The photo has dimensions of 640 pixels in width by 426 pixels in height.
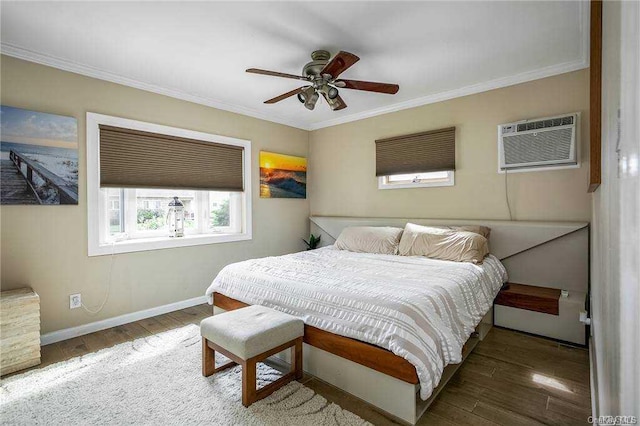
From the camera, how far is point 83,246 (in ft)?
9.62

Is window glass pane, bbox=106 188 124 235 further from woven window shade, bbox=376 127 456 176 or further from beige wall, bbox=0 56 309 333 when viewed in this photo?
woven window shade, bbox=376 127 456 176

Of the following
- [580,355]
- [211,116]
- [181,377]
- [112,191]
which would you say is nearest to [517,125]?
[580,355]

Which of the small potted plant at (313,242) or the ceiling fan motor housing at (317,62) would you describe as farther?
the small potted plant at (313,242)

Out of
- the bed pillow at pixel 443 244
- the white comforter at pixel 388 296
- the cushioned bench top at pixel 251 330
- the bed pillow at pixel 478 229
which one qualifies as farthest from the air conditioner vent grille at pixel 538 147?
the cushioned bench top at pixel 251 330

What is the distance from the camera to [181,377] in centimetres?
218

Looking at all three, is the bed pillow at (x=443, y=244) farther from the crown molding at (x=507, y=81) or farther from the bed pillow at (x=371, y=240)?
Result: the crown molding at (x=507, y=81)

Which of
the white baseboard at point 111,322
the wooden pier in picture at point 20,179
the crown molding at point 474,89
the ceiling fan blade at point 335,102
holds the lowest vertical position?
the white baseboard at point 111,322

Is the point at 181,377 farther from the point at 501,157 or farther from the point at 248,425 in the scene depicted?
the point at 501,157

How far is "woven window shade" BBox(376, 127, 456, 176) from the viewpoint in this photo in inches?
144

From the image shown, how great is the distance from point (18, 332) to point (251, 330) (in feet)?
6.09

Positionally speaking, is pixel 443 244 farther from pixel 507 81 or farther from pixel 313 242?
pixel 313 242

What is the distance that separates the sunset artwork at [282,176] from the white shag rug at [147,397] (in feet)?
8.39

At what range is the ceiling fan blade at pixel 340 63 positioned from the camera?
6.92 ft

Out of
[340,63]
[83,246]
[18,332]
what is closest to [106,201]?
[83,246]
